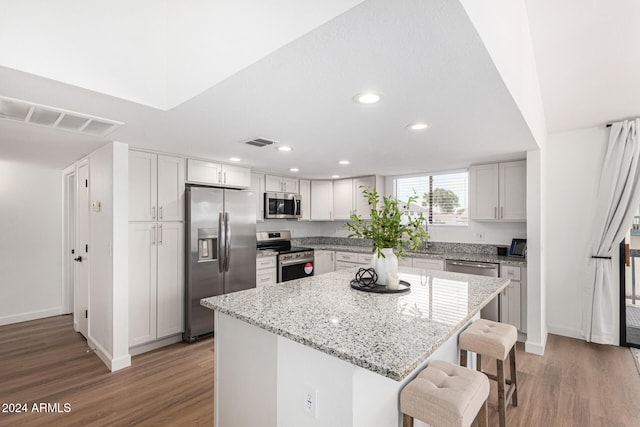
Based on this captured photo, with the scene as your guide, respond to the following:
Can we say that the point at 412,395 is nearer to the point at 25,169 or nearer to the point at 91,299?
the point at 91,299

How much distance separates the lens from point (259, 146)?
10.3 ft

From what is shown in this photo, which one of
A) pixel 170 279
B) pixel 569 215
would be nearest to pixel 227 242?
pixel 170 279

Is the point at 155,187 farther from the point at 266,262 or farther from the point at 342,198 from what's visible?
the point at 342,198

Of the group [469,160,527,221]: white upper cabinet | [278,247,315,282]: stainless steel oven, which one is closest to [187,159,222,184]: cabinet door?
[278,247,315,282]: stainless steel oven

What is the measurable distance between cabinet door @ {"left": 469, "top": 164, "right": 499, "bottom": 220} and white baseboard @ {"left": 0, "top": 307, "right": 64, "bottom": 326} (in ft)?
21.1

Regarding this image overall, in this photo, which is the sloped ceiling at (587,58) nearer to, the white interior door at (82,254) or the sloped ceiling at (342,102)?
the sloped ceiling at (342,102)

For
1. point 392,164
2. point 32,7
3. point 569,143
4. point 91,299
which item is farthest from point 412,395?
point 569,143

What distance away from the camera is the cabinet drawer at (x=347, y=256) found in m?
5.10

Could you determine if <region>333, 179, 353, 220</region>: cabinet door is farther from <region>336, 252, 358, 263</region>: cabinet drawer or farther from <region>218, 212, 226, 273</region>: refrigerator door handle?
<region>218, 212, 226, 273</region>: refrigerator door handle

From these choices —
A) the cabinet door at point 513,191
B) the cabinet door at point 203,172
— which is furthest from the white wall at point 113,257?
the cabinet door at point 513,191

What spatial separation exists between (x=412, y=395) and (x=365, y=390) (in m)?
0.26

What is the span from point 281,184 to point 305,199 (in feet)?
2.03

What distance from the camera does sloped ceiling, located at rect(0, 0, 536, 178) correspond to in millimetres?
1229

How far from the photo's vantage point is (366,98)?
1860 mm
